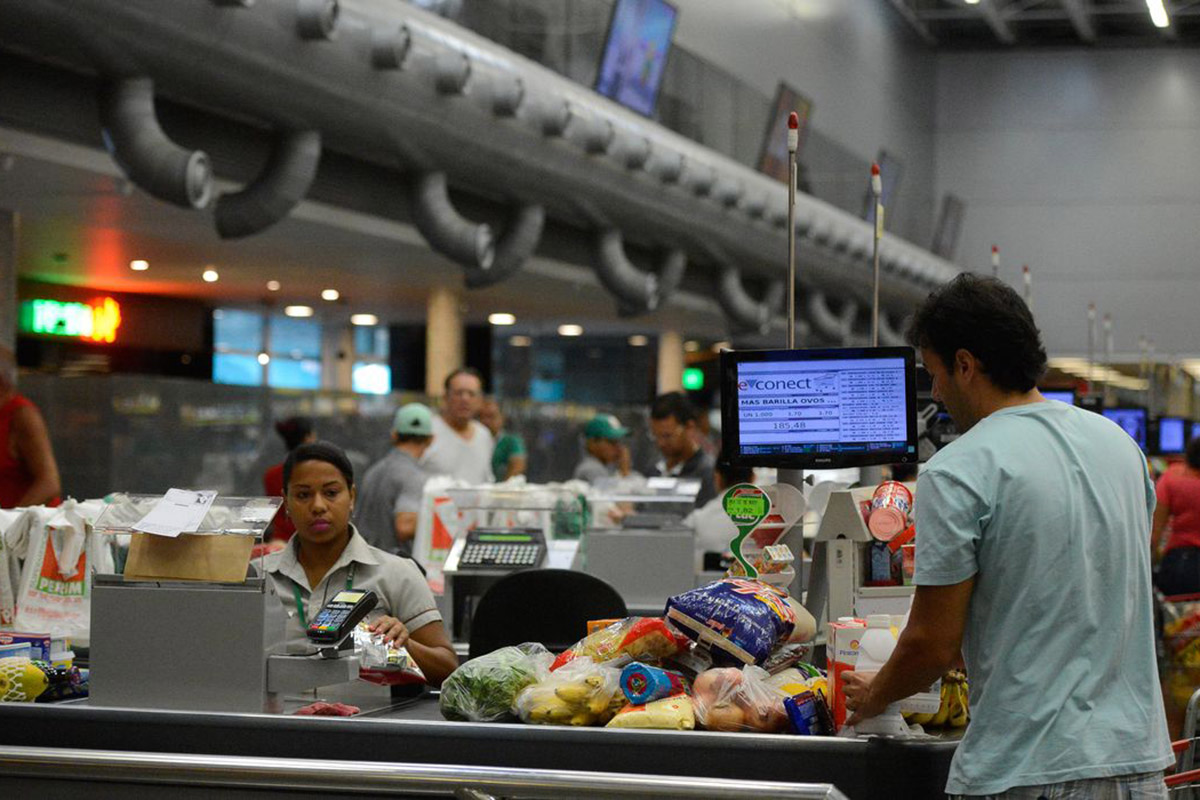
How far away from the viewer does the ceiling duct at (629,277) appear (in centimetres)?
1286

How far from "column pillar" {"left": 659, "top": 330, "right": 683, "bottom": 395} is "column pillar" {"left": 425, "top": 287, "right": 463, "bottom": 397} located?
5956mm

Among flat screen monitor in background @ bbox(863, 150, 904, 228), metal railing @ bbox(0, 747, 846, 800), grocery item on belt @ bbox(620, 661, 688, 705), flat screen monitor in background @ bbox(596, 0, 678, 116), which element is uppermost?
flat screen monitor in background @ bbox(863, 150, 904, 228)

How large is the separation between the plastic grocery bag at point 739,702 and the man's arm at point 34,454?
3.75 metres

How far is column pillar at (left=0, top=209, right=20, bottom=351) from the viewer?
10.3 m

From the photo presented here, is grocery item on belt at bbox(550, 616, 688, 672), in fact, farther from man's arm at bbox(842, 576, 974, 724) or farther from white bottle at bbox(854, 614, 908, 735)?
man's arm at bbox(842, 576, 974, 724)

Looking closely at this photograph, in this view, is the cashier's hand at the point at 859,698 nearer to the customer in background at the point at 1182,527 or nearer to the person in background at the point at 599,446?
the customer in background at the point at 1182,527

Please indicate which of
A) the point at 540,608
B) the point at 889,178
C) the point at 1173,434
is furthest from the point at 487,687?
the point at 889,178

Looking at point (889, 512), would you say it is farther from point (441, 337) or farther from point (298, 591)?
point (441, 337)

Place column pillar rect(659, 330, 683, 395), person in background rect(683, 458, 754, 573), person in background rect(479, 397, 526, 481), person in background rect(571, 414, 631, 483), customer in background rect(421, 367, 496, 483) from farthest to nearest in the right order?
column pillar rect(659, 330, 683, 395), person in background rect(571, 414, 631, 483), person in background rect(479, 397, 526, 481), customer in background rect(421, 367, 496, 483), person in background rect(683, 458, 754, 573)

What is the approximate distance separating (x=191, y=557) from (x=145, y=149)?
4.57 meters

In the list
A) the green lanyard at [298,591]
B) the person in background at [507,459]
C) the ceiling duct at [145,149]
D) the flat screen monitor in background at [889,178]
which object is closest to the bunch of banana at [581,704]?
the green lanyard at [298,591]

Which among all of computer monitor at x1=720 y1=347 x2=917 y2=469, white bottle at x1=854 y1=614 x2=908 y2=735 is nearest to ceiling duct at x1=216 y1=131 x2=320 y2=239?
computer monitor at x1=720 y1=347 x2=917 y2=469

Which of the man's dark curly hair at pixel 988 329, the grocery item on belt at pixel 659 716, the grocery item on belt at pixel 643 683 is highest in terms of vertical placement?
the man's dark curly hair at pixel 988 329

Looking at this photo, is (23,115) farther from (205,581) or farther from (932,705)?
(932,705)
